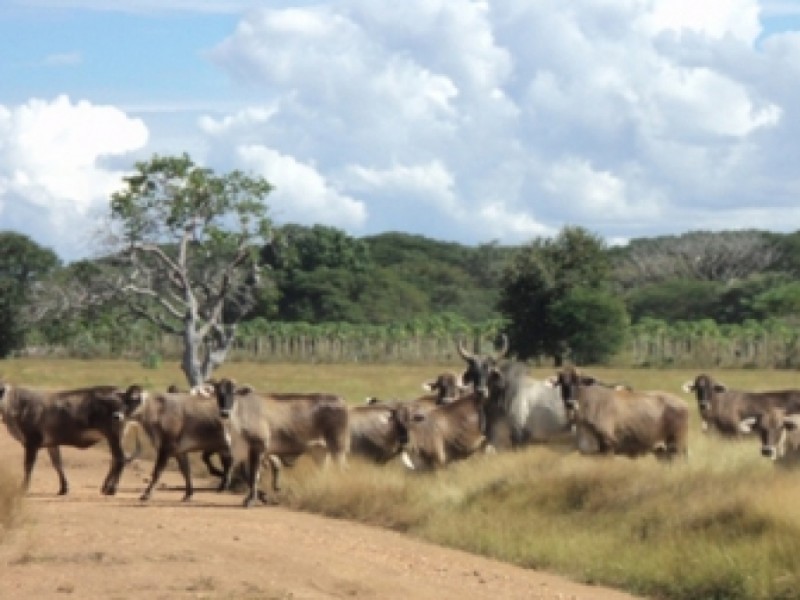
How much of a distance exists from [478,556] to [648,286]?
284 feet

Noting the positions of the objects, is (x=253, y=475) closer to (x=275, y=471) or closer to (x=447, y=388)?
(x=275, y=471)

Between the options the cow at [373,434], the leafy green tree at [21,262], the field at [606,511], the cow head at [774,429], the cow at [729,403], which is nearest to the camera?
the field at [606,511]

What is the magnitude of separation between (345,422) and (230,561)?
7.18m

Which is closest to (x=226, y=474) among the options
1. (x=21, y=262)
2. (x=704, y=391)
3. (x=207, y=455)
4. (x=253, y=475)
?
(x=207, y=455)

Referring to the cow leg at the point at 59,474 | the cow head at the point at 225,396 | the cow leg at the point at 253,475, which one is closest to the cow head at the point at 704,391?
the cow leg at the point at 253,475

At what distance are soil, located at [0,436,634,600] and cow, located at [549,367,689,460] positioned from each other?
3554mm

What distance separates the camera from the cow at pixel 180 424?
71.4 feet

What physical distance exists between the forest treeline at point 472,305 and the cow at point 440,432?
17.6 metres

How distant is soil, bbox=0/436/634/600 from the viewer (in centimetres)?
1375

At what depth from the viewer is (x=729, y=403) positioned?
2450 cm

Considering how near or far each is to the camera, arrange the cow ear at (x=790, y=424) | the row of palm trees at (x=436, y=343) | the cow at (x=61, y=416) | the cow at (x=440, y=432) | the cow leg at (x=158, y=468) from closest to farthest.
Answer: the cow ear at (x=790, y=424) → the cow leg at (x=158, y=468) → the cow at (x=440, y=432) → the cow at (x=61, y=416) → the row of palm trees at (x=436, y=343)

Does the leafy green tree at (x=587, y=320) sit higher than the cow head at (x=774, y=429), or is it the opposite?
the leafy green tree at (x=587, y=320)

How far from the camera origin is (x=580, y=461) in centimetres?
1931

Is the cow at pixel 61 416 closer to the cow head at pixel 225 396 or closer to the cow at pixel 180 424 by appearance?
the cow at pixel 180 424
